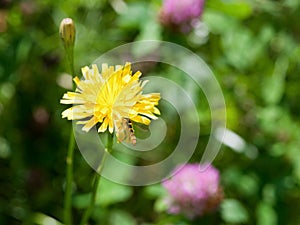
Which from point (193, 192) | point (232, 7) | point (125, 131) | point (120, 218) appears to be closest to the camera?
point (125, 131)

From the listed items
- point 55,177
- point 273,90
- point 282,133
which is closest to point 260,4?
point 273,90

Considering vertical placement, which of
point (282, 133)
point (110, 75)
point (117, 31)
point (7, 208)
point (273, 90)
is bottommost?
point (110, 75)

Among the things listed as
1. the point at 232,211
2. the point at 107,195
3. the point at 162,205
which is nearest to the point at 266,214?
the point at 232,211

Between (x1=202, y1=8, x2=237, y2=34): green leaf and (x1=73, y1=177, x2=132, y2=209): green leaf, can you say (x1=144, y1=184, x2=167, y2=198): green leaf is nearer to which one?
(x1=73, y1=177, x2=132, y2=209): green leaf

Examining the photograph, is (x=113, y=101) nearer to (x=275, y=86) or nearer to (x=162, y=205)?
(x=162, y=205)

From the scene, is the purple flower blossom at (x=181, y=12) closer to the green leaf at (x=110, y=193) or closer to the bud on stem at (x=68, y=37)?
the green leaf at (x=110, y=193)

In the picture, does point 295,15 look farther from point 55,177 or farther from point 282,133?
point 55,177
